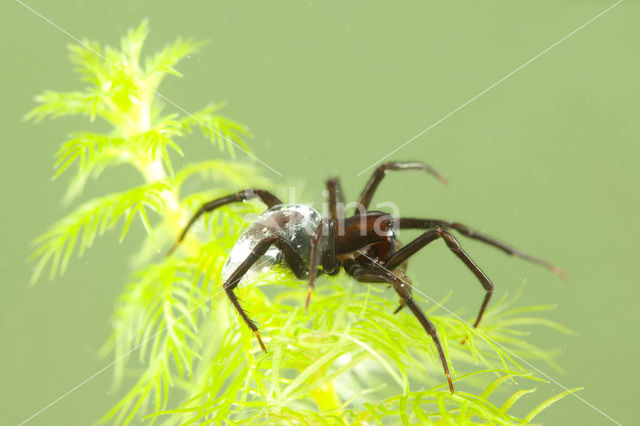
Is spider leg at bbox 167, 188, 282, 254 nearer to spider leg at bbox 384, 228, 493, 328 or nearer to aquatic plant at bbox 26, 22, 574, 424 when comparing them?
aquatic plant at bbox 26, 22, 574, 424

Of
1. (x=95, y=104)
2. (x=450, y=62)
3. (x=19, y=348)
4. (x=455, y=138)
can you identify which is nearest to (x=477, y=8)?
(x=450, y=62)

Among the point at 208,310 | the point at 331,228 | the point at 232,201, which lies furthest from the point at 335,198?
the point at 208,310

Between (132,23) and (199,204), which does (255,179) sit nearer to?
(199,204)

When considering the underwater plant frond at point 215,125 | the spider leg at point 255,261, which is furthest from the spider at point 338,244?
the underwater plant frond at point 215,125

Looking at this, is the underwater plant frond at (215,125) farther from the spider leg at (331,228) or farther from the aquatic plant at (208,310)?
the spider leg at (331,228)

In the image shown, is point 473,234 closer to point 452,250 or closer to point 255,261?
point 452,250

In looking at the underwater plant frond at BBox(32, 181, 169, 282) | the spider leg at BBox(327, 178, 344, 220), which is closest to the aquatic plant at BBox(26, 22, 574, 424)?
the underwater plant frond at BBox(32, 181, 169, 282)
